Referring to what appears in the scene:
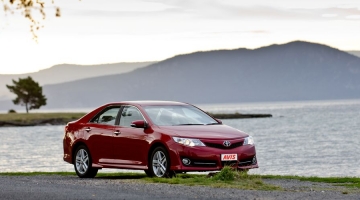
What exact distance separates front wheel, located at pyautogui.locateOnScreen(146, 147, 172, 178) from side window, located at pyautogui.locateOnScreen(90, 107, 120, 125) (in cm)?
175

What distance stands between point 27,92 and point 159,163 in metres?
154

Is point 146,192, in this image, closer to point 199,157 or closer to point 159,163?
point 199,157

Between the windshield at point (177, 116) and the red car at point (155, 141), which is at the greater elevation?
the windshield at point (177, 116)

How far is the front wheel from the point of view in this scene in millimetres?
17297

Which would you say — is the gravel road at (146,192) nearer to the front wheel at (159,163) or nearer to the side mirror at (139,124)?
the front wheel at (159,163)

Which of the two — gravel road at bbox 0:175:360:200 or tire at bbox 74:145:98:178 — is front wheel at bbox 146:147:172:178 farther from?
Result: tire at bbox 74:145:98:178

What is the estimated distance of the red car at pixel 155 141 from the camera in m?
17.1

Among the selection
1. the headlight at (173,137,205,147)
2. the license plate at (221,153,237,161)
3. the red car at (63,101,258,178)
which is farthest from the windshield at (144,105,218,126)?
the license plate at (221,153,237,161)

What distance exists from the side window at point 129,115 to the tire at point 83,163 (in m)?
1.30

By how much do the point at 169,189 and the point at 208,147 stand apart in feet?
7.99

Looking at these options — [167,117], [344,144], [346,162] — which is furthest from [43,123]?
[167,117]

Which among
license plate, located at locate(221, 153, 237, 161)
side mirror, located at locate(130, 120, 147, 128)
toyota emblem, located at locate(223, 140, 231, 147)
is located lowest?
license plate, located at locate(221, 153, 237, 161)

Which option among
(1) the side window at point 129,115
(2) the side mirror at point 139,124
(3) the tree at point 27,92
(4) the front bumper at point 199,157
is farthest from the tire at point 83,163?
(3) the tree at point 27,92

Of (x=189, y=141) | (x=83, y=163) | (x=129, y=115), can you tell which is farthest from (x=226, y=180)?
(x=83, y=163)
